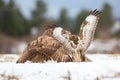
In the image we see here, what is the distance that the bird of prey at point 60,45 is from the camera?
18.2 ft

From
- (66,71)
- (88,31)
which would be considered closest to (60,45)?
(88,31)

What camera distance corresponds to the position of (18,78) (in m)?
4.79

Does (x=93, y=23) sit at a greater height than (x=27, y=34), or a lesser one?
lesser

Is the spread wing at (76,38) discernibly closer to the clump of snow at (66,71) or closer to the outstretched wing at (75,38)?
the outstretched wing at (75,38)

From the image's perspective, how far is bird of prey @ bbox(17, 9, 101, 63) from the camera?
5.55m

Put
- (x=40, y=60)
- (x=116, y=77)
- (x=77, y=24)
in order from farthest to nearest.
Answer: (x=77, y=24)
(x=40, y=60)
(x=116, y=77)

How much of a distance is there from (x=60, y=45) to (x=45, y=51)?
0.62 feet

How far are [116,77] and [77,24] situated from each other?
33.8 m

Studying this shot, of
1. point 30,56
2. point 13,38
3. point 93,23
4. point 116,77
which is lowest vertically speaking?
point 116,77

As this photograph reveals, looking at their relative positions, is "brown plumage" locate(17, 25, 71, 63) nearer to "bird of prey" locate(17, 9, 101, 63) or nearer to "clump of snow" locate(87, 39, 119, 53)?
"bird of prey" locate(17, 9, 101, 63)

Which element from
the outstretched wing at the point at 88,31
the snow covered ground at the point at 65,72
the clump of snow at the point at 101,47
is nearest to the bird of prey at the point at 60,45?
the outstretched wing at the point at 88,31

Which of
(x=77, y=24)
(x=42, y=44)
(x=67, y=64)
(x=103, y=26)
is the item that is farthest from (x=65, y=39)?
(x=103, y=26)

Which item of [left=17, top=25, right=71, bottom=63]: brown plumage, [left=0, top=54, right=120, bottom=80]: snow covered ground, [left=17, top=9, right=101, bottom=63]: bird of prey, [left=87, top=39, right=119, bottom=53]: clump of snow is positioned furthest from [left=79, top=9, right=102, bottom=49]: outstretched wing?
[left=87, top=39, right=119, bottom=53]: clump of snow

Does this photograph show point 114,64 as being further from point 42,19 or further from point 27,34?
point 42,19
